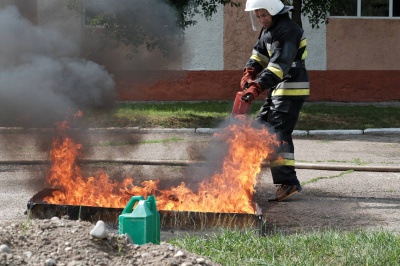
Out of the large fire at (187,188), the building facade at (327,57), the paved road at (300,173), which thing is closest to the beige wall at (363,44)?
the building facade at (327,57)

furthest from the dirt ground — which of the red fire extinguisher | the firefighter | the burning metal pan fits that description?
the red fire extinguisher

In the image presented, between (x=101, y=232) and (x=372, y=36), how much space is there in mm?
15595

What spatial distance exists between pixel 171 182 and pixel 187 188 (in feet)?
3.09

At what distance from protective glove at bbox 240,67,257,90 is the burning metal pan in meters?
1.74

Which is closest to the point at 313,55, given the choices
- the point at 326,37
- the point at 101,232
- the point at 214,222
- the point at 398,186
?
the point at 326,37

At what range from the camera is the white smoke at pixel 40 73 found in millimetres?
6707

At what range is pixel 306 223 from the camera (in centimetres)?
633

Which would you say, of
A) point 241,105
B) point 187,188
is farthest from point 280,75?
point 187,188

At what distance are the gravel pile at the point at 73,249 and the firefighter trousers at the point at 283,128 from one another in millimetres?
3327

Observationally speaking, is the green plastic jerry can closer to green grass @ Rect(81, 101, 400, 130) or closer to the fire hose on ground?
the fire hose on ground

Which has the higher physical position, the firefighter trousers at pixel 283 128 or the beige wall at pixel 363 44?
the beige wall at pixel 363 44

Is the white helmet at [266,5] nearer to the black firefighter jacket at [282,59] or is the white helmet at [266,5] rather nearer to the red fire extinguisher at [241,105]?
the black firefighter jacket at [282,59]

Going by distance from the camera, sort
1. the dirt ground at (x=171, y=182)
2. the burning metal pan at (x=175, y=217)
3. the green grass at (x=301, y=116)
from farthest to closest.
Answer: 1. the green grass at (x=301, y=116)
2. the burning metal pan at (x=175, y=217)
3. the dirt ground at (x=171, y=182)

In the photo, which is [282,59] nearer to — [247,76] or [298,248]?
[247,76]
